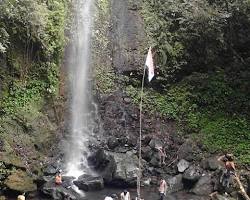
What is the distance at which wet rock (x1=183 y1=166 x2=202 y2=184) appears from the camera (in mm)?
20928

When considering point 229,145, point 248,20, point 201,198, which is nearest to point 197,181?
point 201,198

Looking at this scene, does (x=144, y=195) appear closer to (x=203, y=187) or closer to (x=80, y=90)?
(x=203, y=187)

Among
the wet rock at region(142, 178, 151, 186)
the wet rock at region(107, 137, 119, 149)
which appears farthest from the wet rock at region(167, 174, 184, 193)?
the wet rock at region(107, 137, 119, 149)

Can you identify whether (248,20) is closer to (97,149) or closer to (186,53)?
(186,53)

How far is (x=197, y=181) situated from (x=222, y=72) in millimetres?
6852

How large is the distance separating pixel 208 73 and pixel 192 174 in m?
6.41

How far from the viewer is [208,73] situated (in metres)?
25.2

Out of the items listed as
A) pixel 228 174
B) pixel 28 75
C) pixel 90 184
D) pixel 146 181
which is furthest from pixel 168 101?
pixel 28 75

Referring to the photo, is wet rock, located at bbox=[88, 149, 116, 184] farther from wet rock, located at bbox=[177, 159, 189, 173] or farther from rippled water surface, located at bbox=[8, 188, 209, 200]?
wet rock, located at bbox=[177, 159, 189, 173]

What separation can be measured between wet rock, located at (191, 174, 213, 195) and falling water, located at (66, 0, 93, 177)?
523 centimetres

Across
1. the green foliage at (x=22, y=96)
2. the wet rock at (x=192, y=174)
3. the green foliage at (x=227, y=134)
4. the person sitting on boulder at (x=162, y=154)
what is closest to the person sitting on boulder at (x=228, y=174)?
the wet rock at (x=192, y=174)

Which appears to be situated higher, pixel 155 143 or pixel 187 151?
pixel 155 143

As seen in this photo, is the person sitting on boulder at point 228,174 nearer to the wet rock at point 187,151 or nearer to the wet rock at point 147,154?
the wet rock at point 187,151

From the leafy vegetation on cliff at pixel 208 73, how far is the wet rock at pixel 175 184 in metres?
2.72
